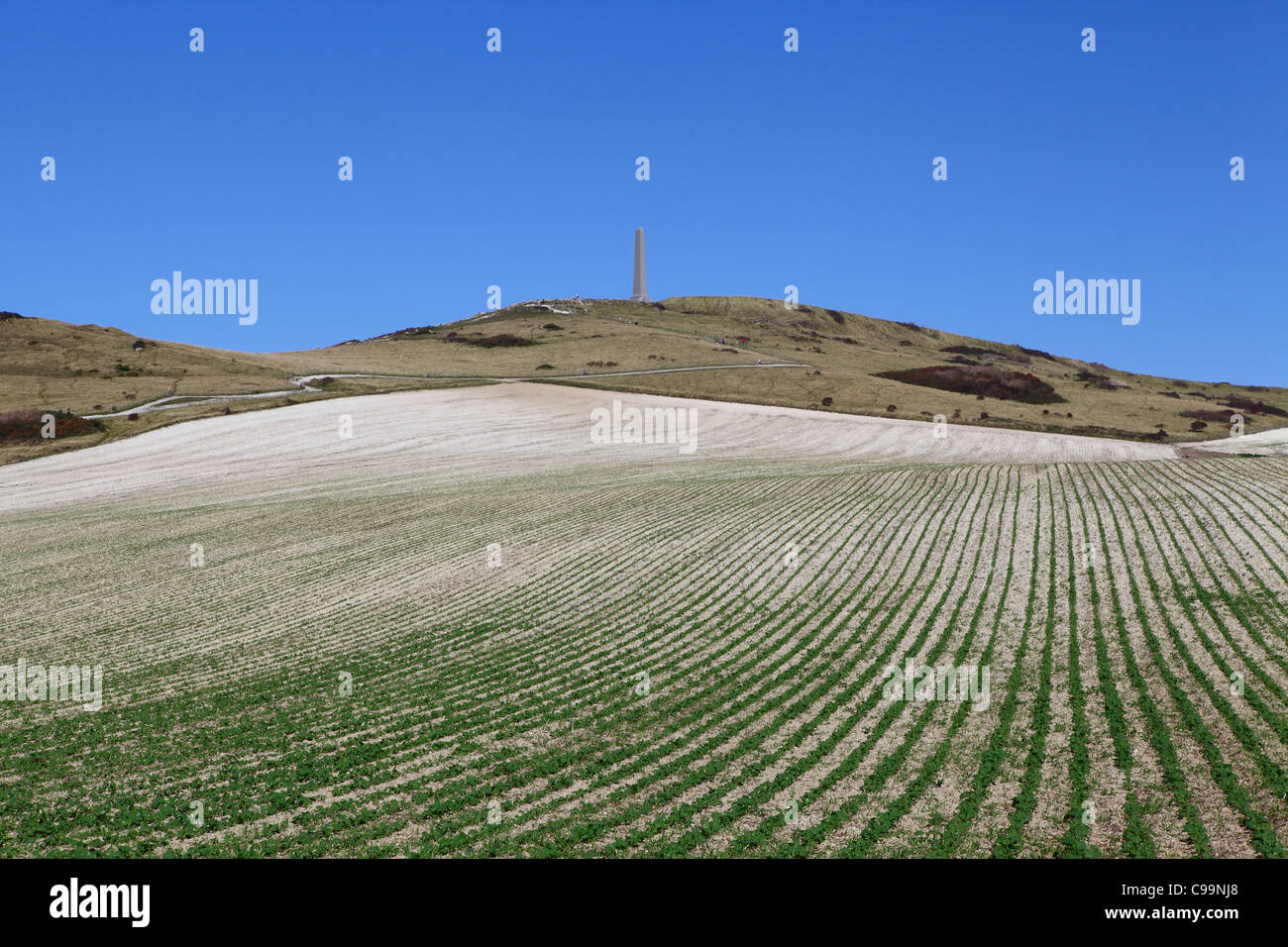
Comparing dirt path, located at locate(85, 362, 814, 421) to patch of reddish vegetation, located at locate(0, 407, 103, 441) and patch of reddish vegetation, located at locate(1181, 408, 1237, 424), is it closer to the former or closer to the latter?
patch of reddish vegetation, located at locate(0, 407, 103, 441)

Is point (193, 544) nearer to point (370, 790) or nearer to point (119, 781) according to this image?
point (119, 781)

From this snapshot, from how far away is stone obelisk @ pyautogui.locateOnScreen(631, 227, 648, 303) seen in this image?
585 feet

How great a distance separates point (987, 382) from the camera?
115938mm

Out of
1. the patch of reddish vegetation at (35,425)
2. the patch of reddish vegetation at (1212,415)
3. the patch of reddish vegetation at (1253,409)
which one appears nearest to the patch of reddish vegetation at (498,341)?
the patch of reddish vegetation at (35,425)

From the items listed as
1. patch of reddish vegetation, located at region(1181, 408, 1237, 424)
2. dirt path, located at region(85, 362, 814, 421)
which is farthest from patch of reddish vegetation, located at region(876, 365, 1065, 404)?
dirt path, located at region(85, 362, 814, 421)

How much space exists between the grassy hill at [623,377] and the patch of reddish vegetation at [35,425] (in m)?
1.70

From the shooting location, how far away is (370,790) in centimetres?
1741

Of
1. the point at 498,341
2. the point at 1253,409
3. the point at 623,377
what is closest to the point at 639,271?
the point at 498,341

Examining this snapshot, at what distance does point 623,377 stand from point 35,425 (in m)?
63.5

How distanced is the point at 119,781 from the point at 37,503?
50.1 meters

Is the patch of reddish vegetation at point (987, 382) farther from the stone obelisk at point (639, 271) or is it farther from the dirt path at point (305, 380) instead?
the stone obelisk at point (639, 271)

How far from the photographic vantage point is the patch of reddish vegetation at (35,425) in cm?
7869

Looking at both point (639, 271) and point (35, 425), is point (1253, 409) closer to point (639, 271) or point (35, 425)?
point (639, 271)
